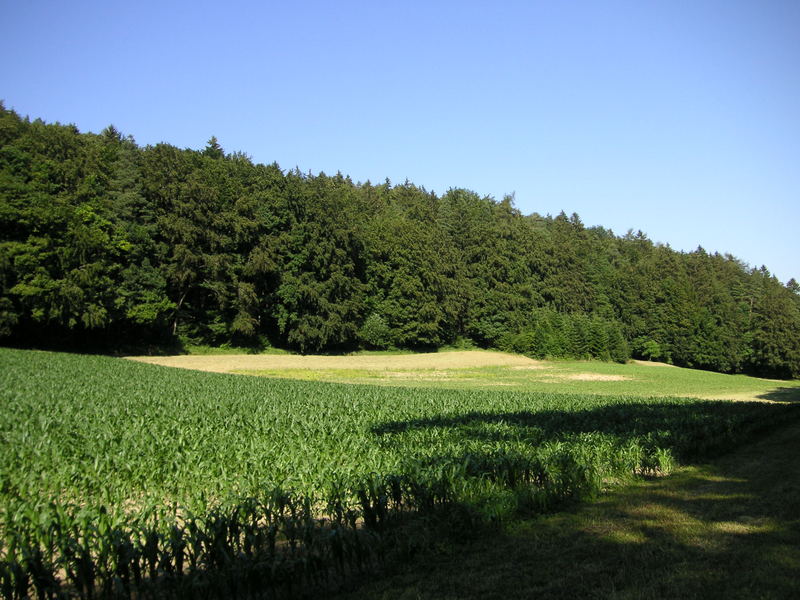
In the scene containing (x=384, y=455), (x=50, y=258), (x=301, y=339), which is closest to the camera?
(x=384, y=455)

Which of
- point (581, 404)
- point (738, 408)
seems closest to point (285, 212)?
point (581, 404)

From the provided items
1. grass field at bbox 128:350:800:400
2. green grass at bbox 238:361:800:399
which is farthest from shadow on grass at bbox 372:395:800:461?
grass field at bbox 128:350:800:400

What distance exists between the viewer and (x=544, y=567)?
6.20 meters

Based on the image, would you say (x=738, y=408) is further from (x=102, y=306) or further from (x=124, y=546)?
(x=102, y=306)

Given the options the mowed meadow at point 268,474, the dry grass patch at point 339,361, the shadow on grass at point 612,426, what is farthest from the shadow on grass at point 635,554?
the dry grass patch at point 339,361

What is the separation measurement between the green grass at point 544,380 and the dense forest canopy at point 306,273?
37.4 feet

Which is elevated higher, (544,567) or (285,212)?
(285,212)

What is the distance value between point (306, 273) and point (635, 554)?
167 feet

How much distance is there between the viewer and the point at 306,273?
2185 inches

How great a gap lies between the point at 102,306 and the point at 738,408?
4126cm

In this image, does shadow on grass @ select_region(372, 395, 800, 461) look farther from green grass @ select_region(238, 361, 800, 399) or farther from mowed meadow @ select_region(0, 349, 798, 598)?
green grass @ select_region(238, 361, 800, 399)

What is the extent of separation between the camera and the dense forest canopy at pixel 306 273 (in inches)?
1572

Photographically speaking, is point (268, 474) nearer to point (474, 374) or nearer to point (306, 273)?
point (474, 374)

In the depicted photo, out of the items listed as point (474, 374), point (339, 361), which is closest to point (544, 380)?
point (474, 374)
